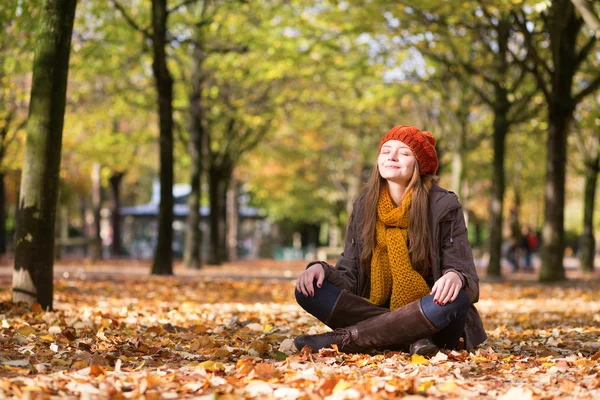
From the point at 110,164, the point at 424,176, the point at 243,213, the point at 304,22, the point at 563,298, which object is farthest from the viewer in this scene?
the point at 243,213

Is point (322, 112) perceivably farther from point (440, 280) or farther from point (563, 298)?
point (440, 280)

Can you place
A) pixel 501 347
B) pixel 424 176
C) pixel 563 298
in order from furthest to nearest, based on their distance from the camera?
pixel 563 298 < pixel 501 347 < pixel 424 176

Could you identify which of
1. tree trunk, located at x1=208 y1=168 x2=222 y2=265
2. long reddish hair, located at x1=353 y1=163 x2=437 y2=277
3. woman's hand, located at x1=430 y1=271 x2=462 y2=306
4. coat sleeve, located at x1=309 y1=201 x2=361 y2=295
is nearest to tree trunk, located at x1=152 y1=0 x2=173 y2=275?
tree trunk, located at x1=208 y1=168 x2=222 y2=265

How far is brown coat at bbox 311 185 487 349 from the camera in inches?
206

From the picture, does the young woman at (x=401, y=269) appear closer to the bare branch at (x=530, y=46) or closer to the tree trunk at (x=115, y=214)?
the bare branch at (x=530, y=46)

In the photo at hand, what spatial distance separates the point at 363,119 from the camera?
1193 inches

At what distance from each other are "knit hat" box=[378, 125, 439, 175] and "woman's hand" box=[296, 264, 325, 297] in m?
0.98

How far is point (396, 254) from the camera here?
5320mm

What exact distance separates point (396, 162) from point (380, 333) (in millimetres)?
1129

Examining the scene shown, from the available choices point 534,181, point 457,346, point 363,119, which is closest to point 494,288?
point 457,346

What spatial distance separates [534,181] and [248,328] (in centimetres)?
3211

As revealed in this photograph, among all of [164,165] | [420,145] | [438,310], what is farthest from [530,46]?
[438,310]

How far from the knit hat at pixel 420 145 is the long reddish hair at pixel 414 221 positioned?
0.07 m

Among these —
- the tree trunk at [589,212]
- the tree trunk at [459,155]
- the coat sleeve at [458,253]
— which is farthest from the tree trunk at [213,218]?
the coat sleeve at [458,253]
